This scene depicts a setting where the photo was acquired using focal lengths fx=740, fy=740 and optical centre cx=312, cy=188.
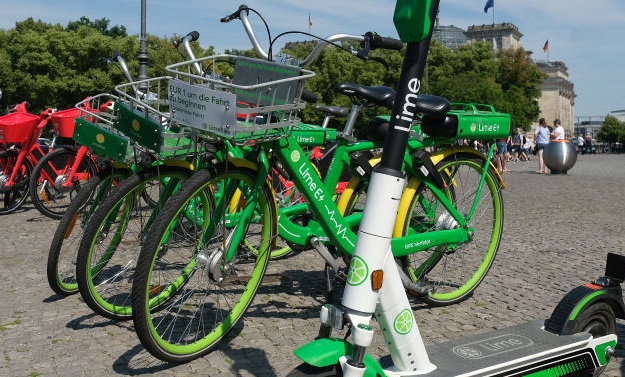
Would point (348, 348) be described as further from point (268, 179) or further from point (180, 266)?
point (180, 266)

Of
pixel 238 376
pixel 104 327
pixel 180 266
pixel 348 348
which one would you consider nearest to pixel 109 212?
pixel 180 266

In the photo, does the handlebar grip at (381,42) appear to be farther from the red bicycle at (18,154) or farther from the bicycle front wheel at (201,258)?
the red bicycle at (18,154)

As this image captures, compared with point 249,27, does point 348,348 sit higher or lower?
lower

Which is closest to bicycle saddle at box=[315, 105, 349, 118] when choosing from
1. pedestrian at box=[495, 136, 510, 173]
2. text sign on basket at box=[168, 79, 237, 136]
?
text sign on basket at box=[168, 79, 237, 136]

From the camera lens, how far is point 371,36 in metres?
3.41

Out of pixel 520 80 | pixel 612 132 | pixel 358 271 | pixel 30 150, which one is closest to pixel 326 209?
pixel 358 271

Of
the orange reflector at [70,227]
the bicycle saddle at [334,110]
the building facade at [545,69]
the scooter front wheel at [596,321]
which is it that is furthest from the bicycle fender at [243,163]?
the building facade at [545,69]

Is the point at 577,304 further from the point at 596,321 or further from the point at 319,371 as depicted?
the point at 319,371

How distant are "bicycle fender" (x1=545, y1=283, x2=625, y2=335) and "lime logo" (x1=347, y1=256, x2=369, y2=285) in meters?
1.25

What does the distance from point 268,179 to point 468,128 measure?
4.28 feet

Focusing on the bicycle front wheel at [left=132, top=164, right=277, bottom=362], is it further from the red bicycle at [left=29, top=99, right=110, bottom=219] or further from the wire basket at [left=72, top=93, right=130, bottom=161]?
the red bicycle at [left=29, top=99, right=110, bottom=219]

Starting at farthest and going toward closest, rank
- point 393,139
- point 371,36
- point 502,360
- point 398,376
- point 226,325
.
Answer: point 226,325, point 371,36, point 502,360, point 398,376, point 393,139

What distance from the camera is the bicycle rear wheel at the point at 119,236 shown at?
12.5 ft

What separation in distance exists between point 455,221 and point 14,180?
6877mm
